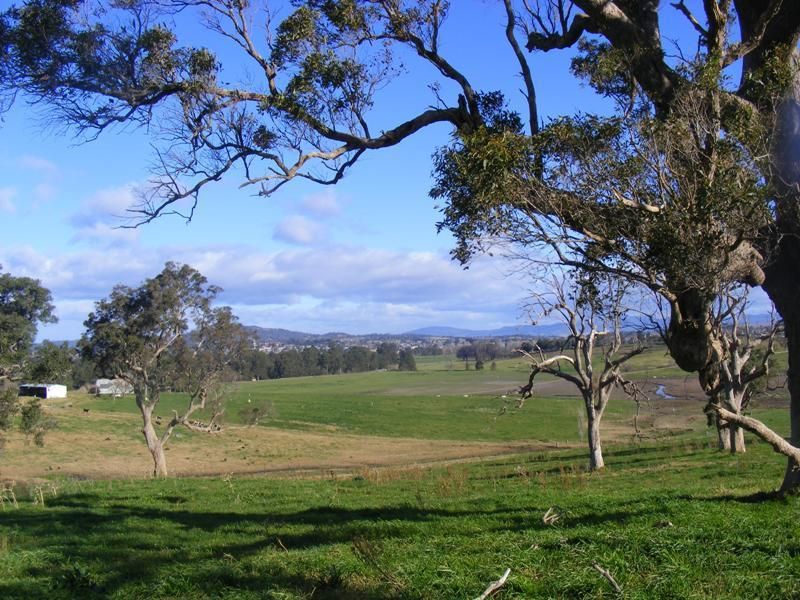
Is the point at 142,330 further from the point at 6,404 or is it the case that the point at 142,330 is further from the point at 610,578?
the point at 610,578

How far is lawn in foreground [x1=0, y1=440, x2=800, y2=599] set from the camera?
5859mm

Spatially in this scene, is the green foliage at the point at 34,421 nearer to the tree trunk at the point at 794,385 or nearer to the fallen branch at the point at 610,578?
the tree trunk at the point at 794,385

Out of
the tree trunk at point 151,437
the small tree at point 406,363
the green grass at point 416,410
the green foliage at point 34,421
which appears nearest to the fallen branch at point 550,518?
the tree trunk at point 151,437

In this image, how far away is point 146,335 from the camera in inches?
1192

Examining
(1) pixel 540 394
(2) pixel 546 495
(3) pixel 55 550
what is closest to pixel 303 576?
(3) pixel 55 550

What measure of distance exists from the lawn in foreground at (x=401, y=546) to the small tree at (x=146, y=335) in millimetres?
15623

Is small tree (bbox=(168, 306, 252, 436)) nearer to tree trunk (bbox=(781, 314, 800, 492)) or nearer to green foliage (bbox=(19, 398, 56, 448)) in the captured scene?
green foliage (bbox=(19, 398, 56, 448))

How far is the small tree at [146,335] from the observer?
96.8ft

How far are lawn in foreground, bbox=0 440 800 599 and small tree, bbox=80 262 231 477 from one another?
615 inches

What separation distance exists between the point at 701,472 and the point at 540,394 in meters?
78.1

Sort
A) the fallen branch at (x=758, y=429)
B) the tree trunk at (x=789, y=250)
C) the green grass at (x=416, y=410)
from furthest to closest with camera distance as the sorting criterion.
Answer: the green grass at (x=416, y=410), the tree trunk at (x=789, y=250), the fallen branch at (x=758, y=429)

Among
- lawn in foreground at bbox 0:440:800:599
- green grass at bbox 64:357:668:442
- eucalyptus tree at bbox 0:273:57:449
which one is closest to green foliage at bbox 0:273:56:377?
eucalyptus tree at bbox 0:273:57:449

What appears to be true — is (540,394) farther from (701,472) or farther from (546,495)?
(546,495)

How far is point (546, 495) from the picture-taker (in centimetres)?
1216
